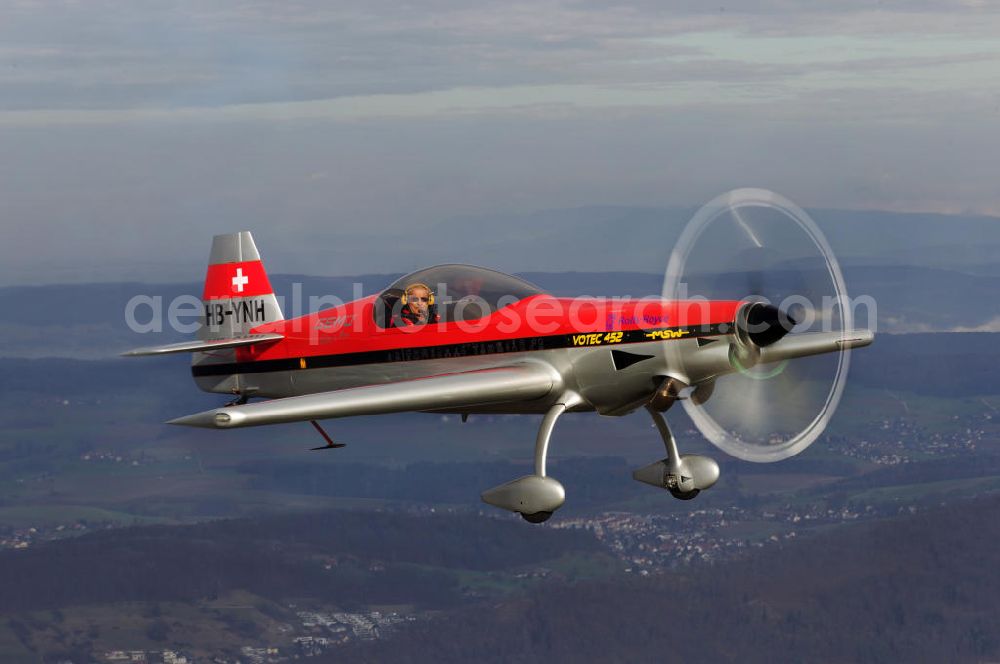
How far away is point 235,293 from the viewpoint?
98.7 ft

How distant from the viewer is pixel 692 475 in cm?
2552

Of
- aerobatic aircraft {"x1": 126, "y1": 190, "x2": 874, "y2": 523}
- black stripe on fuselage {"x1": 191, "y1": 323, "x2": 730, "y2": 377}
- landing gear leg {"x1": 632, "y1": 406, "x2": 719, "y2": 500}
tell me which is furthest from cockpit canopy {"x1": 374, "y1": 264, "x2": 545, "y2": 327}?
landing gear leg {"x1": 632, "y1": 406, "x2": 719, "y2": 500}

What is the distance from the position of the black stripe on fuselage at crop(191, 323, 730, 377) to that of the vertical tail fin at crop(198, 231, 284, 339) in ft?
5.06

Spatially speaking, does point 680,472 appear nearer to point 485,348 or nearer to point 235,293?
point 485,348

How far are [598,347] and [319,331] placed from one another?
6.48 metres

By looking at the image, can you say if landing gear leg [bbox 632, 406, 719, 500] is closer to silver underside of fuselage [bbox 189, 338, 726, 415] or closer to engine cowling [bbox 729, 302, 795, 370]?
silver underside of fuselage [bbox 189, 338, 726, 415]

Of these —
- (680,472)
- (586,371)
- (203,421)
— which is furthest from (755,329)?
(203,421)

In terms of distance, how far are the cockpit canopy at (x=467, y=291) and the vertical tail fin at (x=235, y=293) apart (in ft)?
17.7

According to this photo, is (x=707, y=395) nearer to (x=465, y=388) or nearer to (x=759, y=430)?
(x=759, y=430)

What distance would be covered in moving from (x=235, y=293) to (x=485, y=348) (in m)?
7.61

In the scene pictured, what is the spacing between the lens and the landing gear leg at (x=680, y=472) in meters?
25.4

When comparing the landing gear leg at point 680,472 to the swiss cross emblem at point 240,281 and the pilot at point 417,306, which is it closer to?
the pilot at point 417,306

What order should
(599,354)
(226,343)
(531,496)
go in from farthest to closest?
(226,343) < (599,354) < (531,496)

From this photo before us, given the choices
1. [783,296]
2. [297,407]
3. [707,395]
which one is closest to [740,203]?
[783,296]
